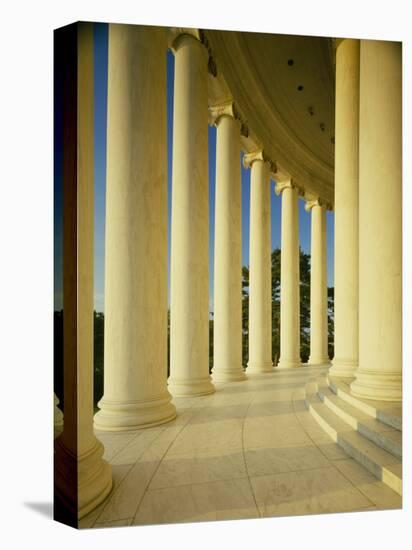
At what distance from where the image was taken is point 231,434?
6983 inches

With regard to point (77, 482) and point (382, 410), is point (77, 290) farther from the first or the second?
point (382, 410)

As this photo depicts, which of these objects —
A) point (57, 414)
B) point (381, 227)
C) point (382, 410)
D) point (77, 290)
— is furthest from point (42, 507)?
point (381, 227)

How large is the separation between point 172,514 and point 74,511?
27.1 meters

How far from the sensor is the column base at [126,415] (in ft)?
571

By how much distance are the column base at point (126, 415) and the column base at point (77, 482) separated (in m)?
52.2

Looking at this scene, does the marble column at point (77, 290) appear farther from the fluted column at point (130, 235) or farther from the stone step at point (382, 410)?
the stone step at point (382, 410)

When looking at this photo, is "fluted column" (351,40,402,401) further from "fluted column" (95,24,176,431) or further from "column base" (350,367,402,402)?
"fluted column" (95,24,176,431)

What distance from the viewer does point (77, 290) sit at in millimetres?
118375

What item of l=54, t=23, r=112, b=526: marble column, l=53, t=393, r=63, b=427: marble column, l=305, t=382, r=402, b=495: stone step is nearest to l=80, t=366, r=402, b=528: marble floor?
l=305, t=382, r=402, b=495: stone step

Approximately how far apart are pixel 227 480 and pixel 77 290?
7755 centimetres

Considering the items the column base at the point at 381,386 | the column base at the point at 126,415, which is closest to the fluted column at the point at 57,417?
the column base at the point at 126,415

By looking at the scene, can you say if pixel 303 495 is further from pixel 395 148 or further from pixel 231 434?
pixel 395 148

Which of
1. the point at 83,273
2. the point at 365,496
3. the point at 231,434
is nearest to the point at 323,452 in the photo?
the point at 365,496

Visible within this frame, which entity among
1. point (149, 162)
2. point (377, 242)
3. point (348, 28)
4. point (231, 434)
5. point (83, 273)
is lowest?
point (231, 434)
